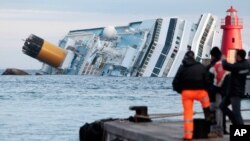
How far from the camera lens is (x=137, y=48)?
106 meters

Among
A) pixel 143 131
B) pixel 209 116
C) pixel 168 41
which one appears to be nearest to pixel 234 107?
pixel 209 116

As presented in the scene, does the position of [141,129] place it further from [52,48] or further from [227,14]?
[52,48]

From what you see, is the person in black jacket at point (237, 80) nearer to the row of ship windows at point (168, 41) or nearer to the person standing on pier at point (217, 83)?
the person standing on pier at point (217, 83)

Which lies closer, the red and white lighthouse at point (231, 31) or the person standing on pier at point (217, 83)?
the person standing on pier at point (217, 83)

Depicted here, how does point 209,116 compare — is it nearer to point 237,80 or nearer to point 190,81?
point 237,80

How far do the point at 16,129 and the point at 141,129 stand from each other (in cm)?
1416

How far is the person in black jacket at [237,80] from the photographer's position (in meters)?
12.1

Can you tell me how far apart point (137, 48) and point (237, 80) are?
93485 millimetres

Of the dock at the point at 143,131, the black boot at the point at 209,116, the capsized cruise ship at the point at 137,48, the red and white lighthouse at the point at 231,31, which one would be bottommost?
the dock at the point at 143,131

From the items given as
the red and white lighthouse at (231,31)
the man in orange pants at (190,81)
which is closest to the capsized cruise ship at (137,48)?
the red and white lighthouse at (231,31)

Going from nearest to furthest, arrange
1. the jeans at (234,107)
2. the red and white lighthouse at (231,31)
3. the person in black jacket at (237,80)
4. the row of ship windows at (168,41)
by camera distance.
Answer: the person in black jacket at (237,80), the jeans at (234,107), the red and white lighthouse at (231,31), the row of ship windows at (168,41)

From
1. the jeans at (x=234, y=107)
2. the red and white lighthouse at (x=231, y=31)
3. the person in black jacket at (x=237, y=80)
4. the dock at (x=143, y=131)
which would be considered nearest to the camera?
the person in black jacket at (x=237, y=80)

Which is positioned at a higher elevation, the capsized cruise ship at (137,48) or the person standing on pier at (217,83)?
the capsized cruise ship at (137,48)

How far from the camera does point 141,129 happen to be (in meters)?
14.3
